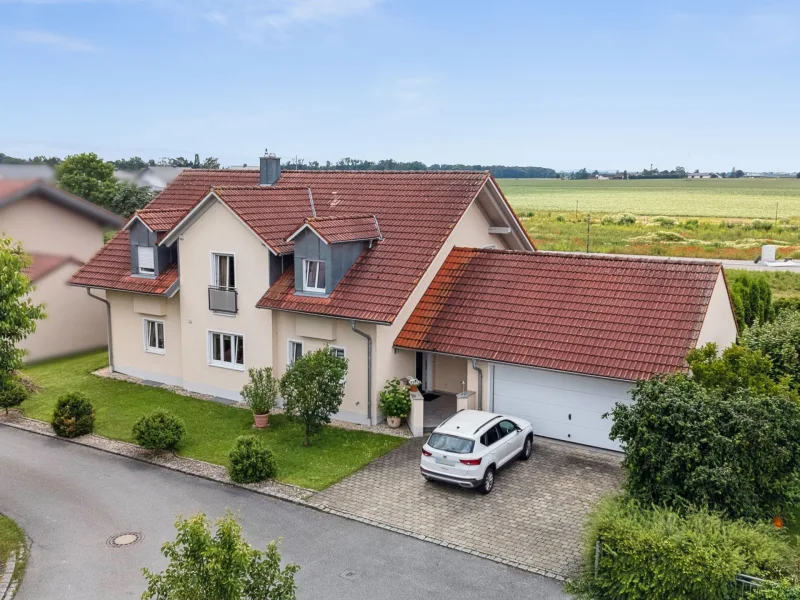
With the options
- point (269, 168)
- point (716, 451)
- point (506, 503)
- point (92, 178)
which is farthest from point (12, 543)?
point (92, 178)

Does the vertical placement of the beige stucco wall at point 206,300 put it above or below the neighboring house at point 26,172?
below

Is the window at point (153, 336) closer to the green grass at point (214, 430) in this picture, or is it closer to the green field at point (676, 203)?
the green grass at point (214, 430)

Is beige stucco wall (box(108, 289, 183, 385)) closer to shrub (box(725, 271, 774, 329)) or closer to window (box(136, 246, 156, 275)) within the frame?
window (box(136, 246, 156, 275))

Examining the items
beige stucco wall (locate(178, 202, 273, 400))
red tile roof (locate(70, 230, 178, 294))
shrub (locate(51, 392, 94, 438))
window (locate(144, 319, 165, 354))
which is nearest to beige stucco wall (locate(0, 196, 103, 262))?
red tile roof (locate(70, 230, 178, 294))

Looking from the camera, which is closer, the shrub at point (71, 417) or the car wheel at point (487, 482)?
the car wheel at point (487, 482)

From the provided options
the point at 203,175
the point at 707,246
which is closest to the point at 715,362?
the point at 203,175

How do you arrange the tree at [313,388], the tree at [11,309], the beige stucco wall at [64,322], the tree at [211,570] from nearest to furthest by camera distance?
the tree at [211,570], the tree at [11,309], the tree at [313,388], the beige stucco wall at [64,322]

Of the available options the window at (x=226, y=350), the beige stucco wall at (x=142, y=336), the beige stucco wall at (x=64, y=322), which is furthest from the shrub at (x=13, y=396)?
the window at (x=226, y=350)
